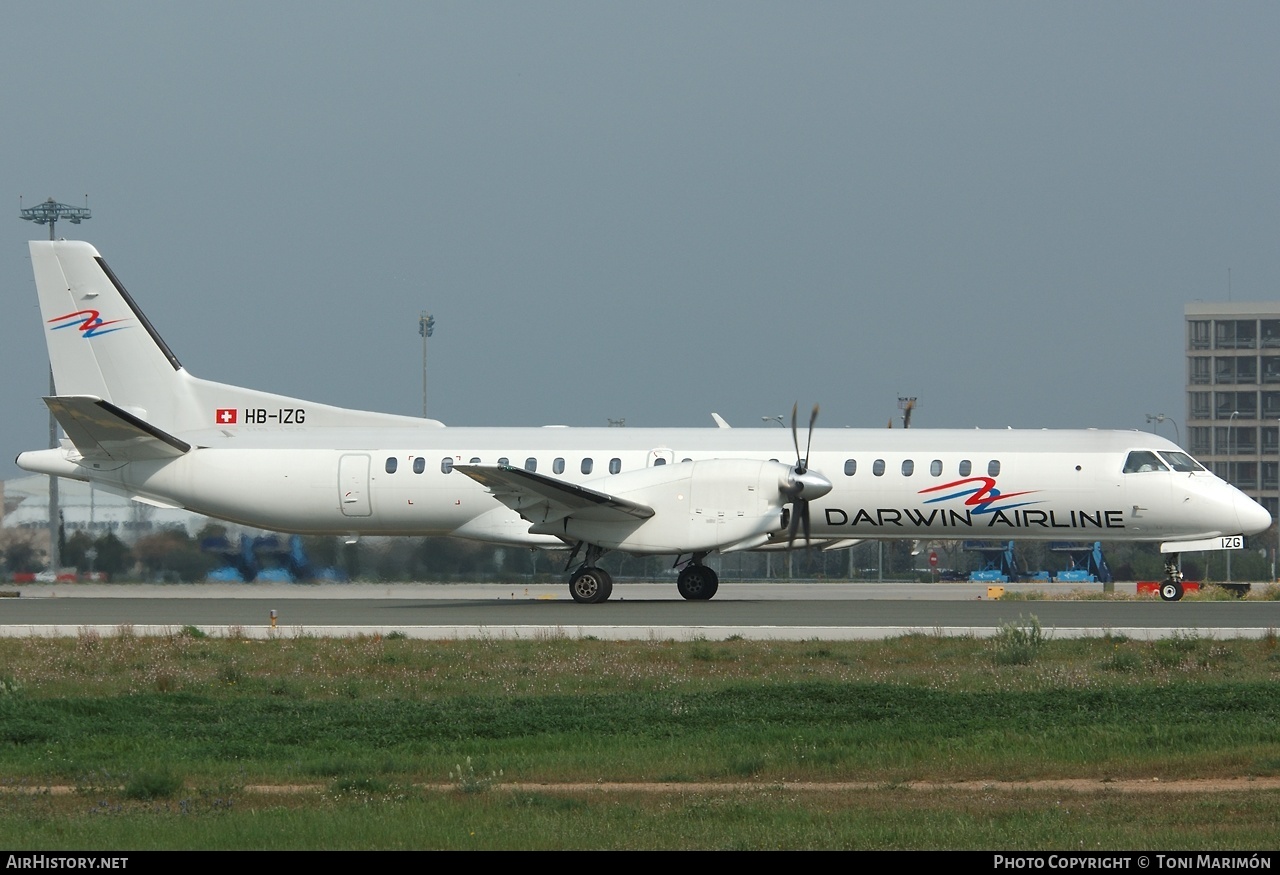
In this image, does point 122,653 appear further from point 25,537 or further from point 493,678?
point 25,537

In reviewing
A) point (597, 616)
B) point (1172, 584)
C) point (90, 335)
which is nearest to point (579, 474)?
point (597, 616)

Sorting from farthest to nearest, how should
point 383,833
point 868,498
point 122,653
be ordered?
point 868,498
point 122,653
point 383,833

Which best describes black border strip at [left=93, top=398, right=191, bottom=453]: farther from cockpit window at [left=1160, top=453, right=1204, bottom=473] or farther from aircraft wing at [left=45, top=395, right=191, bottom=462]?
cockpit window at [left=1160, top=453, right=1204, bottom=473]

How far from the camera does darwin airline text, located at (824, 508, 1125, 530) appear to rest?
1078 inches

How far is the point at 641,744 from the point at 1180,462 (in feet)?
61.9

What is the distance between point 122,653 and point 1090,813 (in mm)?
13977

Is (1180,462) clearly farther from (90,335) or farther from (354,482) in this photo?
(90,335)

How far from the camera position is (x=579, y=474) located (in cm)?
2834

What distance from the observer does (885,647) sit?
1912 cm

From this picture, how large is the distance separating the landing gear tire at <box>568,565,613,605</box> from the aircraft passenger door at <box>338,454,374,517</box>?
4897 mm

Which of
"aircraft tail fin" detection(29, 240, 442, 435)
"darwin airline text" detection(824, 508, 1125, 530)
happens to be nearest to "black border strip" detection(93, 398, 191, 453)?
"aircraft tail fin" detection(29, 240, 442, 435)

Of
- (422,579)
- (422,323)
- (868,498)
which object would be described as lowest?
(422,579)

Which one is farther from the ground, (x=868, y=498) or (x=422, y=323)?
(x=422, y=323)

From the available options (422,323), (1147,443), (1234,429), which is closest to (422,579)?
(1147,443)
